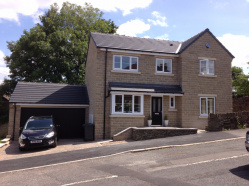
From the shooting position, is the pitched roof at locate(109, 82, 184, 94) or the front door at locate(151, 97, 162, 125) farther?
the front door at locate(151, 97, 162, 125)

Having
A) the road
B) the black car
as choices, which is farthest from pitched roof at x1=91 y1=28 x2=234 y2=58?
the road

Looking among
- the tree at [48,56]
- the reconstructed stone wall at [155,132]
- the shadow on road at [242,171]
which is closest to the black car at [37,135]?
the reconstructed stone wall at [155,132]

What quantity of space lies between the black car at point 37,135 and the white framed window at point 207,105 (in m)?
10.2

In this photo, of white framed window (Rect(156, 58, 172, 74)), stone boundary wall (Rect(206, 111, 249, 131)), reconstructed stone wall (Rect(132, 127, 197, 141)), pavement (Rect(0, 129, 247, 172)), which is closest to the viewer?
pavement (Rect(0, 129, 247, 172))

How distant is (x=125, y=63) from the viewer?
49.5ft

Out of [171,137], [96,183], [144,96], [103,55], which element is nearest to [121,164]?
[96,183]

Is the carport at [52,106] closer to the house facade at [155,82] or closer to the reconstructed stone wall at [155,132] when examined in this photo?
the house facade at [155,82]

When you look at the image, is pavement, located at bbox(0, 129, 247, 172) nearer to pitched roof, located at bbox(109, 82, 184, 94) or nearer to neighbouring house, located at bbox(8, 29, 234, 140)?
neighbouring house, located at bbox(8, 29, 234, 140)

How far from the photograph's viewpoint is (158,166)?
7199mm

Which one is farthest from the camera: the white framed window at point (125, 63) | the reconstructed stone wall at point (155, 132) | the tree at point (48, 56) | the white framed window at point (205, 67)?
the tree at point (48, 56)

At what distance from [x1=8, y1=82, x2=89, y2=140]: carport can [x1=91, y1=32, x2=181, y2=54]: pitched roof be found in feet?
14.9

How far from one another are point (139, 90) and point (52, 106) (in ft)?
21.4

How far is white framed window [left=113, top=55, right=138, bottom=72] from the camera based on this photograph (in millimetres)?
14891

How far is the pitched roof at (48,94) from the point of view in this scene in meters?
15.4
